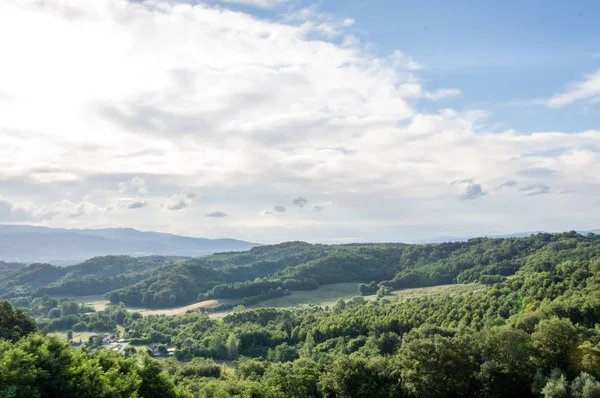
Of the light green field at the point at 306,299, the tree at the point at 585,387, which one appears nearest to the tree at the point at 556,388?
the tree at the point at 585,387

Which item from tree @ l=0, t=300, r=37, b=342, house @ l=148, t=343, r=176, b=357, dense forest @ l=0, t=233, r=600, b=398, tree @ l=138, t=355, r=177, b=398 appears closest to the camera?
dense forest @ l=0, t=233, r=600, b=398

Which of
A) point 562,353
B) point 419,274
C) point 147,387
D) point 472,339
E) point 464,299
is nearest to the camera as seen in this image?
point 147,387

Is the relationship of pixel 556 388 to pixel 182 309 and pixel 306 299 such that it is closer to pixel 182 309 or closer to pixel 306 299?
pixel 306 299

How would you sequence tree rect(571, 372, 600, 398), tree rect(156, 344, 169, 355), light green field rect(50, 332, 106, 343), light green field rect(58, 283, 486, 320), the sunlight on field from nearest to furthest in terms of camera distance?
tree rect(571, 372, 600, 398) → tree rect(156, 344, 169, 355) → light green field rect(50, 332, 106, 343) → light green field rect(58, 283, 486, 320) → the sunlight on field

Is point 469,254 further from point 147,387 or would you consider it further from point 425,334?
point 147,387

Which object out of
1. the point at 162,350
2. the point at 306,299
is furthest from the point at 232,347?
the point at 306,299

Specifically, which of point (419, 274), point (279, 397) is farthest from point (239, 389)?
point (419, 274)

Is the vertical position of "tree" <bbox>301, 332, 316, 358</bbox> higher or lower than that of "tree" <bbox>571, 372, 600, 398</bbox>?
lower

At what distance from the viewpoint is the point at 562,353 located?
1608 inches

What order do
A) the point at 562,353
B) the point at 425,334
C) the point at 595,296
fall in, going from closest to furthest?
1. the point at 562,353
2. the point at 595,296
3. the point at 425,334

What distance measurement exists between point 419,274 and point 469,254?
2734cm

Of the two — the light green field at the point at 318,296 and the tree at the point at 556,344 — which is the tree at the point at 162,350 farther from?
the tree at the point at 556,344

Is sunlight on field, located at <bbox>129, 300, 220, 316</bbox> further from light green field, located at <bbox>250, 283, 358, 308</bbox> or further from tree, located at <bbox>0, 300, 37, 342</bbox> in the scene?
tree, located at <bbox>0, 300, 37, 342</bbox>

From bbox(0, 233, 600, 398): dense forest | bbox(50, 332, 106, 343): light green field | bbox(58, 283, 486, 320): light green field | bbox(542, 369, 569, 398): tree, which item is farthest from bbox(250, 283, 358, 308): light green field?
bbox(542, 369, 569, 398): tree
